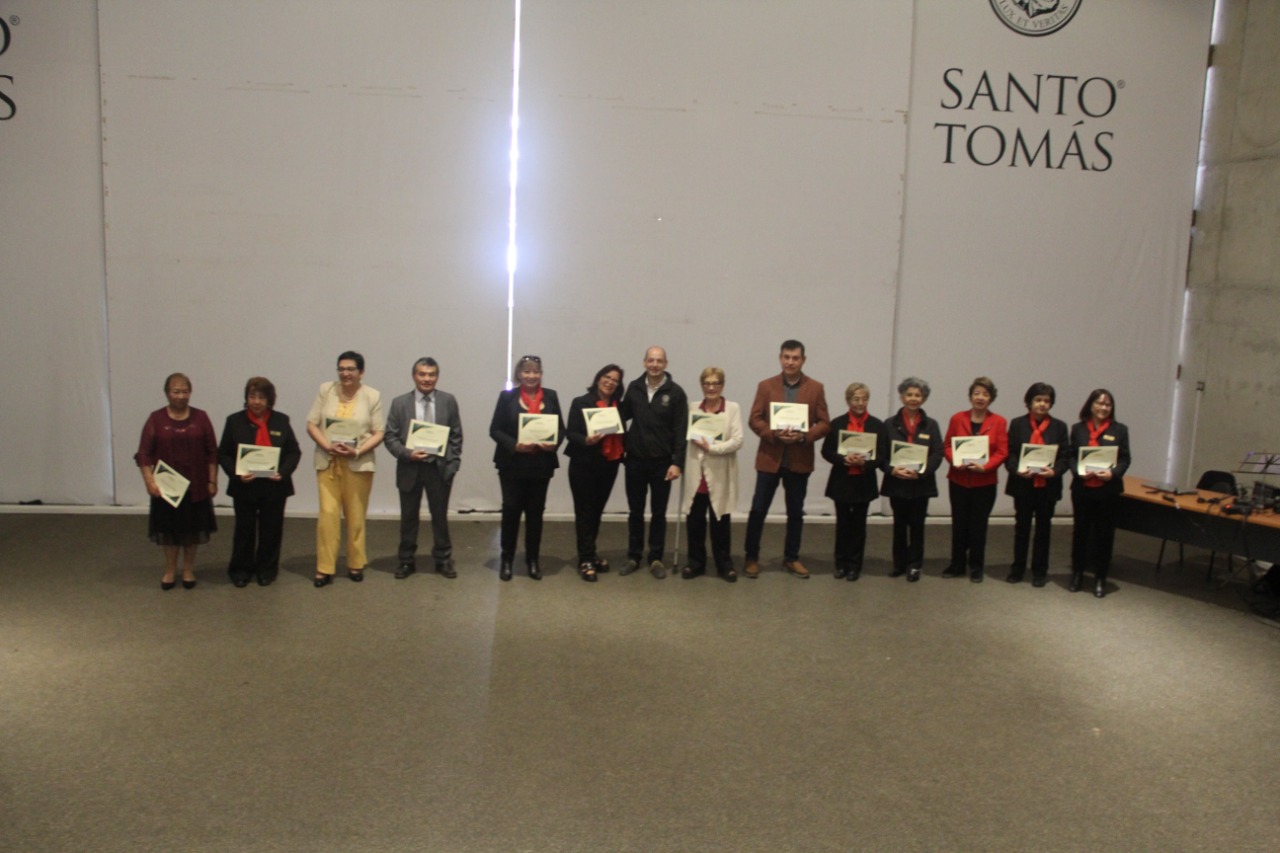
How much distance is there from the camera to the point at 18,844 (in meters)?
3.34

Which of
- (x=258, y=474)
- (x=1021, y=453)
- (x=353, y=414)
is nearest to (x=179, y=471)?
(x=258, y=474)

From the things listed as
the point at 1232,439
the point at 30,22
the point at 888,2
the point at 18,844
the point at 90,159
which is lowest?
the point at 18,844

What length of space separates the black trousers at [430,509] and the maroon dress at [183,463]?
1130 mm

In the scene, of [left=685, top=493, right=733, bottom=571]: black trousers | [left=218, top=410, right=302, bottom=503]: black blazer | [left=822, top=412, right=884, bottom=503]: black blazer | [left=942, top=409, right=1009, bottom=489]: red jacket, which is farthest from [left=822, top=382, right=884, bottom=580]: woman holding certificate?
[left=218, top=410, right=302, bottom=503]: black blazer

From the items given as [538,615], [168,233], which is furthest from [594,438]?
[168,233]

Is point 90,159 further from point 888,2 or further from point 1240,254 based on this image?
point 1240,254

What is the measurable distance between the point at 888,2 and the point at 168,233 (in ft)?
19.5

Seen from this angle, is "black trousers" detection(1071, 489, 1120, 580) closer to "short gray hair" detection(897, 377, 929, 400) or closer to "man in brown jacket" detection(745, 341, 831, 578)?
"short gray hair" detection(897, 377, 929, 400)

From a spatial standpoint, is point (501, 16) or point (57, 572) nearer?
A: point (57, 572)

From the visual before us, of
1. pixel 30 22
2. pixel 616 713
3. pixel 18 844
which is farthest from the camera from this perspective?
pixel 30 22

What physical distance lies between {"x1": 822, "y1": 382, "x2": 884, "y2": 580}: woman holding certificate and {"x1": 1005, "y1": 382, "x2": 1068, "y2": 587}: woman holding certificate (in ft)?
2.85

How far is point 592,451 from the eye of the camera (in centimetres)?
641

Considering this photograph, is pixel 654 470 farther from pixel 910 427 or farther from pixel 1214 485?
pixel 1214 485

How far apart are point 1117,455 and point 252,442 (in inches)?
208
